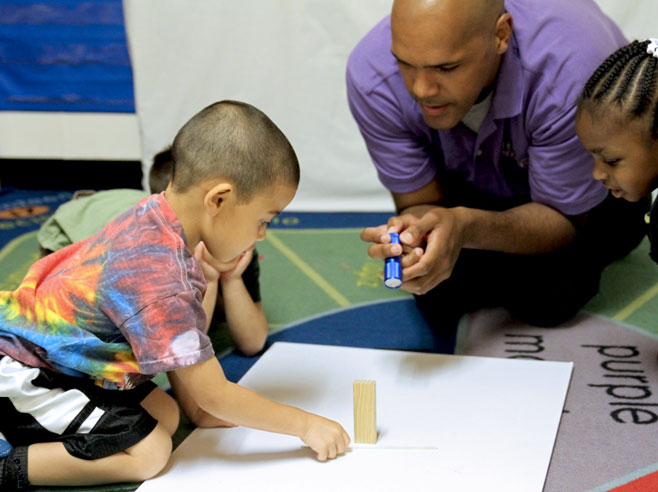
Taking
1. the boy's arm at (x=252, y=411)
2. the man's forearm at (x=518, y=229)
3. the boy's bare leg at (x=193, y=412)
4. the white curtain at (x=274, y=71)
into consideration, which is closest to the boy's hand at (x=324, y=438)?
the boy's arm at (x=252, y=411)

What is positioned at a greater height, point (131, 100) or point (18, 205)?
point (131, 100)

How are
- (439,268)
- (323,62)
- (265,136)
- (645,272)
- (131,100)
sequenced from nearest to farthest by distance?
(265,136), (439,268), (645,272), (323,62), (131,100)

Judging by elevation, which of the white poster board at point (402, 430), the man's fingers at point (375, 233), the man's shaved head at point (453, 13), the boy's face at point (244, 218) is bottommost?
the white poster board at point (402, 430)

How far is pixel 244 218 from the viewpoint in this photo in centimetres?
96

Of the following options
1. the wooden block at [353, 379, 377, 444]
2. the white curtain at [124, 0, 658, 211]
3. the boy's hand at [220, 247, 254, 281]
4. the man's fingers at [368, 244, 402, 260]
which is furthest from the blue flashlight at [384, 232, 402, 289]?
the white curtain at [124, 0, 658, 211]

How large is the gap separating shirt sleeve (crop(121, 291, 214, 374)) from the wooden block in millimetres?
228

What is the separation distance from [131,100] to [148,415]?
1.53 metres

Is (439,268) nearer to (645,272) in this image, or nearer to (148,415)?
(148,415)

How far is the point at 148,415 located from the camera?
1.02m

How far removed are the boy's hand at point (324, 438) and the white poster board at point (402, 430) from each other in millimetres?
15

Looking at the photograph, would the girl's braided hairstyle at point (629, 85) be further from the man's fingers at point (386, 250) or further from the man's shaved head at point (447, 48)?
the man's fingers at point (386, 250)

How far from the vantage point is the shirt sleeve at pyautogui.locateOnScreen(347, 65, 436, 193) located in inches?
55.3

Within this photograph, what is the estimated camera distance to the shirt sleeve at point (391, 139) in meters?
1.41

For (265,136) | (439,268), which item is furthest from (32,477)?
(439,268)
